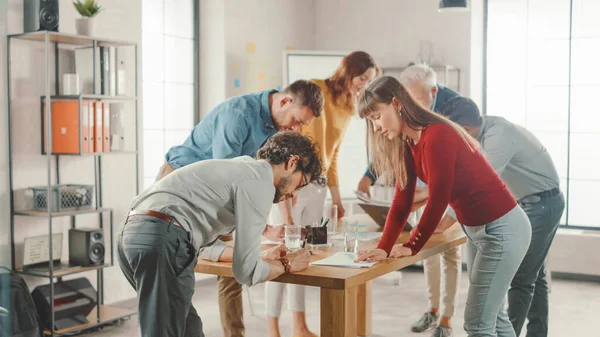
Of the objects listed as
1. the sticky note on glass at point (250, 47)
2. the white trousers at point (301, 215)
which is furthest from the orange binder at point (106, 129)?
the sticky note on glass at point (250, 47)

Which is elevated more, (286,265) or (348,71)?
(348,71)

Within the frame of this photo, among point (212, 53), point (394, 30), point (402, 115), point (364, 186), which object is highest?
point (394, 30)

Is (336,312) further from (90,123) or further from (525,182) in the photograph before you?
(90,123)

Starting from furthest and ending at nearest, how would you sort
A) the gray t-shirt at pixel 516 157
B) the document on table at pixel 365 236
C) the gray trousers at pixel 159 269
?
the document on table at pixel 365 236
the gray t-shirt at pixel 516 157
the gray trousers at pixel 159 269

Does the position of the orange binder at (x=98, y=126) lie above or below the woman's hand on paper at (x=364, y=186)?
above

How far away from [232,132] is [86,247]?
5.15 feet

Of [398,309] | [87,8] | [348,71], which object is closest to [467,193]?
[348,71]

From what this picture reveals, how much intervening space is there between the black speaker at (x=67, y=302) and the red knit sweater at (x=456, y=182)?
7.51 feet

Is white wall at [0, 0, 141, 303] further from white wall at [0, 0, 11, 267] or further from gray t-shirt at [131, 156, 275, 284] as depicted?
gray t-shirt at [131, 156, 275, 284]

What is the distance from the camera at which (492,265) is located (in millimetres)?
2525

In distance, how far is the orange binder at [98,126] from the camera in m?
4.22

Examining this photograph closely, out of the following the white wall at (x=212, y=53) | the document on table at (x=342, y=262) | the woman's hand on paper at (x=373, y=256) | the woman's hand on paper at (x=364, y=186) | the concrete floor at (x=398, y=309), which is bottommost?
the concrete floor at (x=398, y=309)

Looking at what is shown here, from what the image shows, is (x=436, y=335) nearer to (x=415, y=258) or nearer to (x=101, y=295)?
(x=415, y=258)

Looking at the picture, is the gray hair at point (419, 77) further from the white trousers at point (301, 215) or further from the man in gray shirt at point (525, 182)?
the white trousers at point (301, 215)
